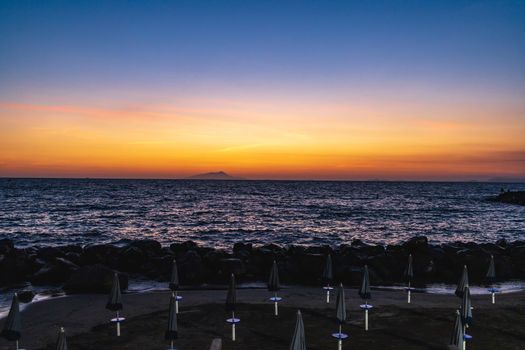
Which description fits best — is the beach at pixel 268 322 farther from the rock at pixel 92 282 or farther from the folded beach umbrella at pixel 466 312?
the folded beach umbrella at pixel 466 312

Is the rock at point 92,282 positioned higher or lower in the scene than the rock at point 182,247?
higher

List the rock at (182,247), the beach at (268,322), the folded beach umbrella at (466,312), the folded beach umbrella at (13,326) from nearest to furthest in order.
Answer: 1. the folded beach umbrella at (13,326)
2. the folded beach umbrella at (466,312)
3. the beach at (268,322)
4. the rock at (182,247)

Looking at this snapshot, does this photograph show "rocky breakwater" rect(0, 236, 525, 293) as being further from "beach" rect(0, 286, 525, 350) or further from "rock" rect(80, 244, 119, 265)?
"beach" rect(0, 286, 525, 350)

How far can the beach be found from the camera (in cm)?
1395

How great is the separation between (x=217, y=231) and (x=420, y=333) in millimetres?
40473

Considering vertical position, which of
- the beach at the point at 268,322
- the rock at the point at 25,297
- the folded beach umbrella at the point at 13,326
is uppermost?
the folded beach umbrella at the point at 13,326

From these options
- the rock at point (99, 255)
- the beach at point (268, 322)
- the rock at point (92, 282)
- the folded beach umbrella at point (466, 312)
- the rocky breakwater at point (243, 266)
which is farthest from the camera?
the rock at point (99, 255)

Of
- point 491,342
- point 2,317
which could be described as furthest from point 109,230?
point 491,342

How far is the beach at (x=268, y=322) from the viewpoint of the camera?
1395cm

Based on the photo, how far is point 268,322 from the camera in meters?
16.1

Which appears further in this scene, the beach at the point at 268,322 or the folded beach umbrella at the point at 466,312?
the beach at the point at 268,322

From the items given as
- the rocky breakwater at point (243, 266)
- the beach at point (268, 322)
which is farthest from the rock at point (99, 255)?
the beach at point (268, 322)

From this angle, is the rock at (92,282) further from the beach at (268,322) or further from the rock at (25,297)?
the rock at (25,297)

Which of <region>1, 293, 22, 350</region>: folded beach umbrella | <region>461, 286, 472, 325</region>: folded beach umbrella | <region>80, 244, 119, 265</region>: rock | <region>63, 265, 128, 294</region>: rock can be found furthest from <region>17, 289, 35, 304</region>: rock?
<region>461, 286, 472, 325</region>: folded beach umbrella
